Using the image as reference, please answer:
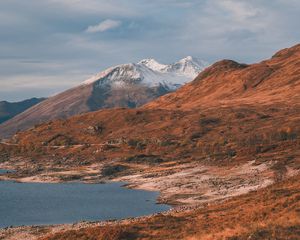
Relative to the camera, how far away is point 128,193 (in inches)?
5084

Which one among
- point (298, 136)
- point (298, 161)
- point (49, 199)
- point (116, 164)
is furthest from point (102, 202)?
point (298, 136)

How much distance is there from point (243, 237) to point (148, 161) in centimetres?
14387

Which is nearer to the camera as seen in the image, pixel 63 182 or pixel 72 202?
pixel 72 202

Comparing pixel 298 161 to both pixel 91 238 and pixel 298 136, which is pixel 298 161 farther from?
pixel 91 238

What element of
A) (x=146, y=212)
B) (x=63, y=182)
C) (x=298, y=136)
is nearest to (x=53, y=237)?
(x=146, y=212)

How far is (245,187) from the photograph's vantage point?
113062 mm

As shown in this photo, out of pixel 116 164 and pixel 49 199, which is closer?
pixel 49 199

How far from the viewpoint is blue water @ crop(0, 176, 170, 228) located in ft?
324

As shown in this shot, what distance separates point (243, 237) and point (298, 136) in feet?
489

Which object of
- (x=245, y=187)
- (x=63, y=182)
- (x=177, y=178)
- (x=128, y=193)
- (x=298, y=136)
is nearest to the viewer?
(x=245, y=187)

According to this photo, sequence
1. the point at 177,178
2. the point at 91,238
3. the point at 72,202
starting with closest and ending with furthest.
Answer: the point at 91,238, the point at 72,202, the point at 177,178

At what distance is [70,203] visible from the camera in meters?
119

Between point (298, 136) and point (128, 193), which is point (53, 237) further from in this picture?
point (298, 136)

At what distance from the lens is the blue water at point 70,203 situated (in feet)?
324
